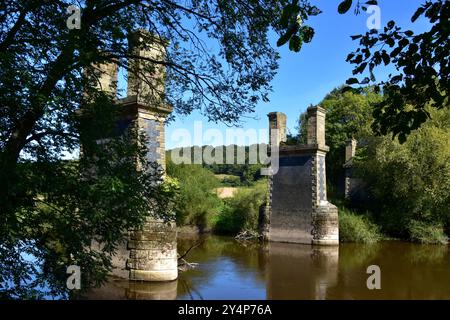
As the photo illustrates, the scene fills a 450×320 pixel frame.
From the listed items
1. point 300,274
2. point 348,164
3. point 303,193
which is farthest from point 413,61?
point 348,164

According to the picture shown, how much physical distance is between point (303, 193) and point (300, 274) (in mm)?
7070

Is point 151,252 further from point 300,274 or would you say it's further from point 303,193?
point 303,193

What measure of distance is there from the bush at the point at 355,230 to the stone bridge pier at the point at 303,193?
1843 millimetres

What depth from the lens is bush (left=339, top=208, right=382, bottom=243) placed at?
72.4 feet

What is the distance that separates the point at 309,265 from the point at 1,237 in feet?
43.5

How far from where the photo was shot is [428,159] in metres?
21.6

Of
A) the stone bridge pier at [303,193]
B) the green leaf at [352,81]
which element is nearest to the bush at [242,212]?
the stone bridge pier at [303,193]

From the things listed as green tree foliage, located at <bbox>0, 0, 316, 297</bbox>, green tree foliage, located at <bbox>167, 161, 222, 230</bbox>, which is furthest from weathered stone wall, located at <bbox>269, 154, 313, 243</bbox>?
green tree foliage, located at <bbox>0, 0, 316, 297</bbox>

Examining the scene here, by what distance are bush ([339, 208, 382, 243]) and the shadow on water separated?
77 centimetres

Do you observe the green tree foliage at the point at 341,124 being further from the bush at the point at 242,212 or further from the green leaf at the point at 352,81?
the green leaf at the point at 352,81

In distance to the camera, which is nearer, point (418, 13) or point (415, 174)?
point (418, 13)

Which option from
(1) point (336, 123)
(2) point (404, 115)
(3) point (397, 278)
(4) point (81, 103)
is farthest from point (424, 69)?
(1) point (336, 123)

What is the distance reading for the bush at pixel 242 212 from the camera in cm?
2436

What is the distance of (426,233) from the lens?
22.1 metres
